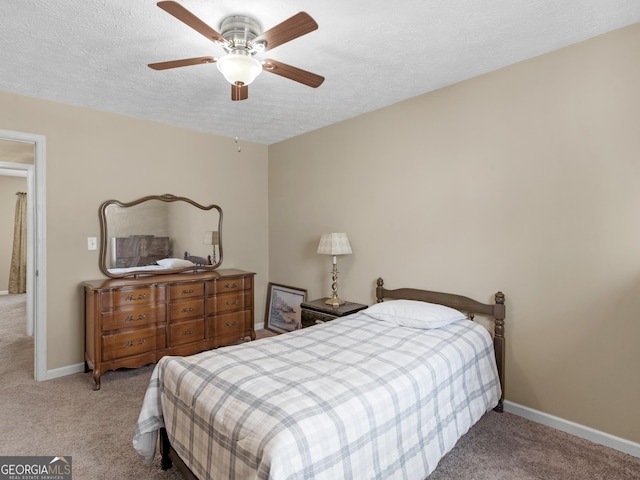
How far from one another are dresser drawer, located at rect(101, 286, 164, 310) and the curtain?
19.3ft

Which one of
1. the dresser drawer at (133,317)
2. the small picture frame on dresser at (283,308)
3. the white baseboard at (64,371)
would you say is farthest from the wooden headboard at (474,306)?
the white baseboard at (64,371)

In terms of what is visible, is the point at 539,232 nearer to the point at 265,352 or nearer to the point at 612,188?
the point at 612,188

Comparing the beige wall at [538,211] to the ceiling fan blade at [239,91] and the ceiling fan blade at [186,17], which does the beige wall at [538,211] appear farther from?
the ceiling fan blade at [186,17]

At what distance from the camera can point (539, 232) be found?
240 centimetres

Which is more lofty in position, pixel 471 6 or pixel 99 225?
pixel 471 6

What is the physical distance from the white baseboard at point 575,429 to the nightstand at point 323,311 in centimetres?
143

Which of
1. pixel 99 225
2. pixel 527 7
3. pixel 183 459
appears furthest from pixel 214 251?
pixel 527 7

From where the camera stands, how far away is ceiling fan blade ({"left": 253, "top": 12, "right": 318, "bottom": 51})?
4.96ft

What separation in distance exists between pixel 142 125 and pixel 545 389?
431cm

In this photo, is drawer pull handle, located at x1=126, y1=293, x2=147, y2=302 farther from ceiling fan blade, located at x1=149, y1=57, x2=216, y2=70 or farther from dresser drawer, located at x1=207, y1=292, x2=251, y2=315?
ceiling fan blade, located at x1=149, y1=57, x2=216, y2=70

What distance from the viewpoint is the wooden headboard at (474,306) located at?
2.55m

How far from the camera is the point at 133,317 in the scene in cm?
316

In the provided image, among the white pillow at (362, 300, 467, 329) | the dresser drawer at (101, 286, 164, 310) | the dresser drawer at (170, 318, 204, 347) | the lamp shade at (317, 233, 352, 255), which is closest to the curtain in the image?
the dresser drawer at (101, 286, 164, 310)

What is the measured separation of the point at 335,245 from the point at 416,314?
115cm
